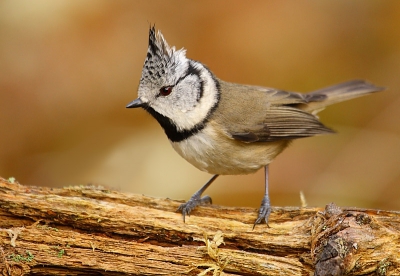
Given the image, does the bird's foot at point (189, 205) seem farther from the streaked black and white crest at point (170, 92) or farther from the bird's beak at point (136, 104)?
the bird's beak at point (136, 104)

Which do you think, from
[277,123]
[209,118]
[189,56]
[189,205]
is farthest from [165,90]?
[189,56]

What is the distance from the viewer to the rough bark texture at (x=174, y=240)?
289 centimetres

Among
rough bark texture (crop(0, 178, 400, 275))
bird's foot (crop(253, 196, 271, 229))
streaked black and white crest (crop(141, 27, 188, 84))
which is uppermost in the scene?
streaked black and white crest (crop(141, 27, 188, 84))

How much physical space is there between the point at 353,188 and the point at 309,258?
2915 millimetres

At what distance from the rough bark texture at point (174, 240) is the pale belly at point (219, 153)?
1.46 ft

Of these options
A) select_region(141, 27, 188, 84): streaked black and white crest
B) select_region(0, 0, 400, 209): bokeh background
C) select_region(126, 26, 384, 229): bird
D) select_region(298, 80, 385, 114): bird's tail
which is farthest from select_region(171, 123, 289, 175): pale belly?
select_region(0, 0, 400, 209): bokeh background

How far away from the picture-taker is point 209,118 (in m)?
3.83

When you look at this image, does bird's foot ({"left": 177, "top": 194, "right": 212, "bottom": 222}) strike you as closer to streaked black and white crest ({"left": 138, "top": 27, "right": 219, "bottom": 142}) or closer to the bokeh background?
streaked black and white crest ({"left": 138, "top": 27, "right": 219, "bottom": 142})

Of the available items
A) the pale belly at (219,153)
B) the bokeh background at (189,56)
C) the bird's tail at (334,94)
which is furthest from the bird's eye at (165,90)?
the bokeh background at (189,56)

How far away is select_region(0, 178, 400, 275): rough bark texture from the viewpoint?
9.49ft

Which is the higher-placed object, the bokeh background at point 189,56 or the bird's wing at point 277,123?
the bokeh background at point 189,56

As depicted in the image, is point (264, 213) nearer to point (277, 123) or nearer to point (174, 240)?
point (174, 240)

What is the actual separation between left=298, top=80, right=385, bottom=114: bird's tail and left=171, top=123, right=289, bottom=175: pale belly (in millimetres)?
1069

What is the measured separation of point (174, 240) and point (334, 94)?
2.53m
